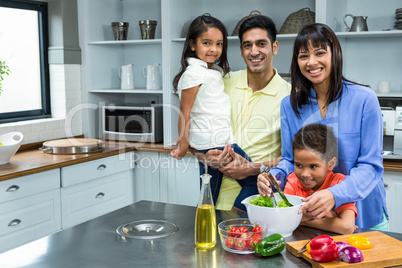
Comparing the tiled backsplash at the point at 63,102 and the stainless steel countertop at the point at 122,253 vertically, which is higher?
the tiled backsplash at the point at 63,102

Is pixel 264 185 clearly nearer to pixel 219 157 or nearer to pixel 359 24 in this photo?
pixel 219 157

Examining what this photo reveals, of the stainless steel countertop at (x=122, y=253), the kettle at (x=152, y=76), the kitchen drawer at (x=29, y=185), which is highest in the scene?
the kettle at (x=152, y=76)

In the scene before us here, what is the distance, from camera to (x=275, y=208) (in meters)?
1.64

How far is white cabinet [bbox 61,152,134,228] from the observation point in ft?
11.3

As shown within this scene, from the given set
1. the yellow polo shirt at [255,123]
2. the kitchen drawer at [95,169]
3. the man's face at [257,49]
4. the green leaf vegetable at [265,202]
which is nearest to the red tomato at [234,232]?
the green leaf vegetable at [265,202]

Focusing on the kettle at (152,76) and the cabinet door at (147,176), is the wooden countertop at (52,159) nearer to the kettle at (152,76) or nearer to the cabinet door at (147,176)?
the cabinet door at (147,176)

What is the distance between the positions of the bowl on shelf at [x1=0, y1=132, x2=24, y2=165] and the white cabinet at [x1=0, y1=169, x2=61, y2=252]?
254 millimetres

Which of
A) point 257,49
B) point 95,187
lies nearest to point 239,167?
point 257,49

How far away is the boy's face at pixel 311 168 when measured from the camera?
1.88 metres

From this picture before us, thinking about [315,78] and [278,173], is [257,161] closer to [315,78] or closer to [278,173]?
[278,173]

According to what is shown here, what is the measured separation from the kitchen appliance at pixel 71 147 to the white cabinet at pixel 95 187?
4.6 inches

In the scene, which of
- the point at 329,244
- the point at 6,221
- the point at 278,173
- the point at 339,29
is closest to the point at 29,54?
the point at 6,221

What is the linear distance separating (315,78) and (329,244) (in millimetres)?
769

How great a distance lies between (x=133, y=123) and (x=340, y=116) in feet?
8.15
